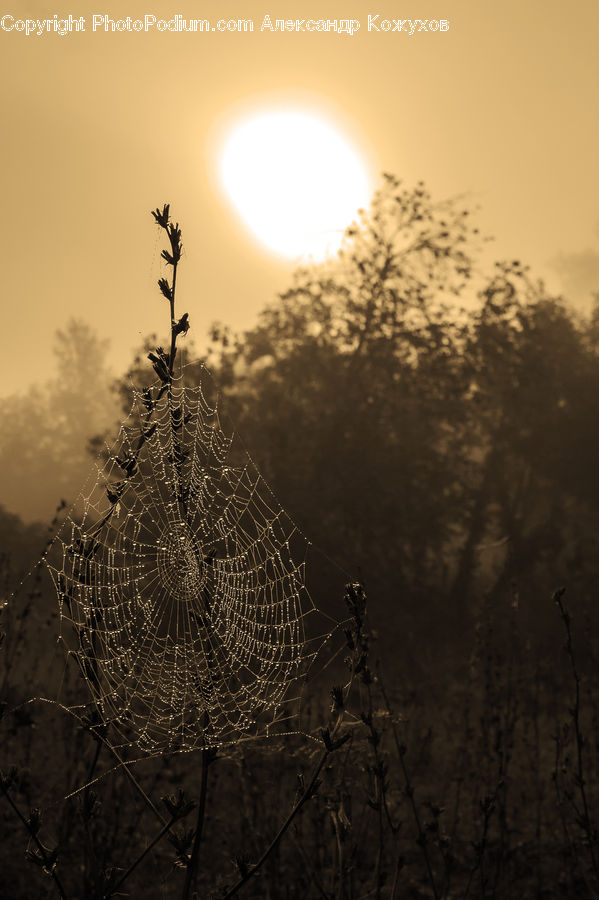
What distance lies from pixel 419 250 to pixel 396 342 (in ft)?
8.68

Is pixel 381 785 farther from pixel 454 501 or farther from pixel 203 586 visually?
pixel 454 501

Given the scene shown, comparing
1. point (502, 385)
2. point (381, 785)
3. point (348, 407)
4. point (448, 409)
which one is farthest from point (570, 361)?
point (381, 785)

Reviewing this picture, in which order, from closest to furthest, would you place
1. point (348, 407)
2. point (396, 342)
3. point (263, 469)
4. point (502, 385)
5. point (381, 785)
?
point (381, 785) < point (263, 469) < point (348, 407) < point (396, 342) < point (502, 385)

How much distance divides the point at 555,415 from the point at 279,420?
979 cm

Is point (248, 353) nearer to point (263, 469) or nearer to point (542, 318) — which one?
point (263, 469)

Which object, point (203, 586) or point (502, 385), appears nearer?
point (203, 586)

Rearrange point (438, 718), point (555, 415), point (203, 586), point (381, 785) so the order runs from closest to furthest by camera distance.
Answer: point (203, 586), point (381, 785), point (438, 718), point (555, 415)

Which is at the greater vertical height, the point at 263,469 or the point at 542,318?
the point at 542,318

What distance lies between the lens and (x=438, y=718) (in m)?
11.5

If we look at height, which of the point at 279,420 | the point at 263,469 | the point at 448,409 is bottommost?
the point at 263,469

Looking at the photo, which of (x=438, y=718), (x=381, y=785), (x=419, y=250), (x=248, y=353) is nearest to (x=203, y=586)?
(x=381, y=785)

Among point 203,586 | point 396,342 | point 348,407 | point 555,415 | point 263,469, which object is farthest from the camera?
point 555,415

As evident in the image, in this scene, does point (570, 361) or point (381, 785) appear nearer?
point (381, 785)

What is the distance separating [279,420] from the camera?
57.5 ft
